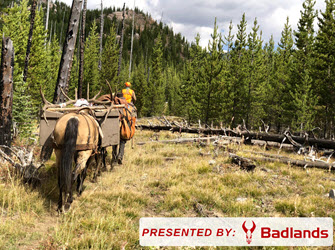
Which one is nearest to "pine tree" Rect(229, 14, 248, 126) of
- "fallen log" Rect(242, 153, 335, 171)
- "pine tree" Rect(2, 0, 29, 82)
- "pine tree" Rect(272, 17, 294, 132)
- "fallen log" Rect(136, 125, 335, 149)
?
"pine tree" Rect(272, 17, 294, 132)

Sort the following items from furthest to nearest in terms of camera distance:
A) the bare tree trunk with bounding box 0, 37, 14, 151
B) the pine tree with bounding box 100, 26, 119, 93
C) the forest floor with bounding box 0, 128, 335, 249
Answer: the pine tree with bounding box 100, 26, 119, 93 → the bare tree trunk with bounding box 0, 37, 14, 151 → the forest floor with bounding box 0, 128, 335, 249

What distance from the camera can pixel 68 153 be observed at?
3.96 meters

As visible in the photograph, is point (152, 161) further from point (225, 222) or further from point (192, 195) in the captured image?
point (225, 222)

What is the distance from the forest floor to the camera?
329cm

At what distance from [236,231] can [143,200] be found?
6.93 ft

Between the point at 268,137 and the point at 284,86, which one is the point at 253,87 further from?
the point at 268,137

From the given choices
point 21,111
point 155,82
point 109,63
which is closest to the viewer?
point 21,111

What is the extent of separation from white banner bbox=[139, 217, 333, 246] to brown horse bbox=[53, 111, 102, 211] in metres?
1.58

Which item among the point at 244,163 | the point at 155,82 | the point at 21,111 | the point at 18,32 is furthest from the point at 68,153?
the point at 155,82

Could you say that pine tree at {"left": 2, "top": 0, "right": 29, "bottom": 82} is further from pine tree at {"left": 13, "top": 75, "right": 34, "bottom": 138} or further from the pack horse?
the pack horse

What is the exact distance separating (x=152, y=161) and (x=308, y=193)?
493 cm

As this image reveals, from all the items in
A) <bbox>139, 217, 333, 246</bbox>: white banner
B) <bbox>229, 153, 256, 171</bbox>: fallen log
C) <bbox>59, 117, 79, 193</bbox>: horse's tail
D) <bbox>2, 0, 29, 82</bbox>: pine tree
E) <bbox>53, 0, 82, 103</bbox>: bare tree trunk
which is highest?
<bbox>2, 0, 29, 82</bbox>: pine tree

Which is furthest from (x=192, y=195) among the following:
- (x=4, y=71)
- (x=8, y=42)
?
(x=8, y=42)

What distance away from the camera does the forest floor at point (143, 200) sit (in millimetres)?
3291
